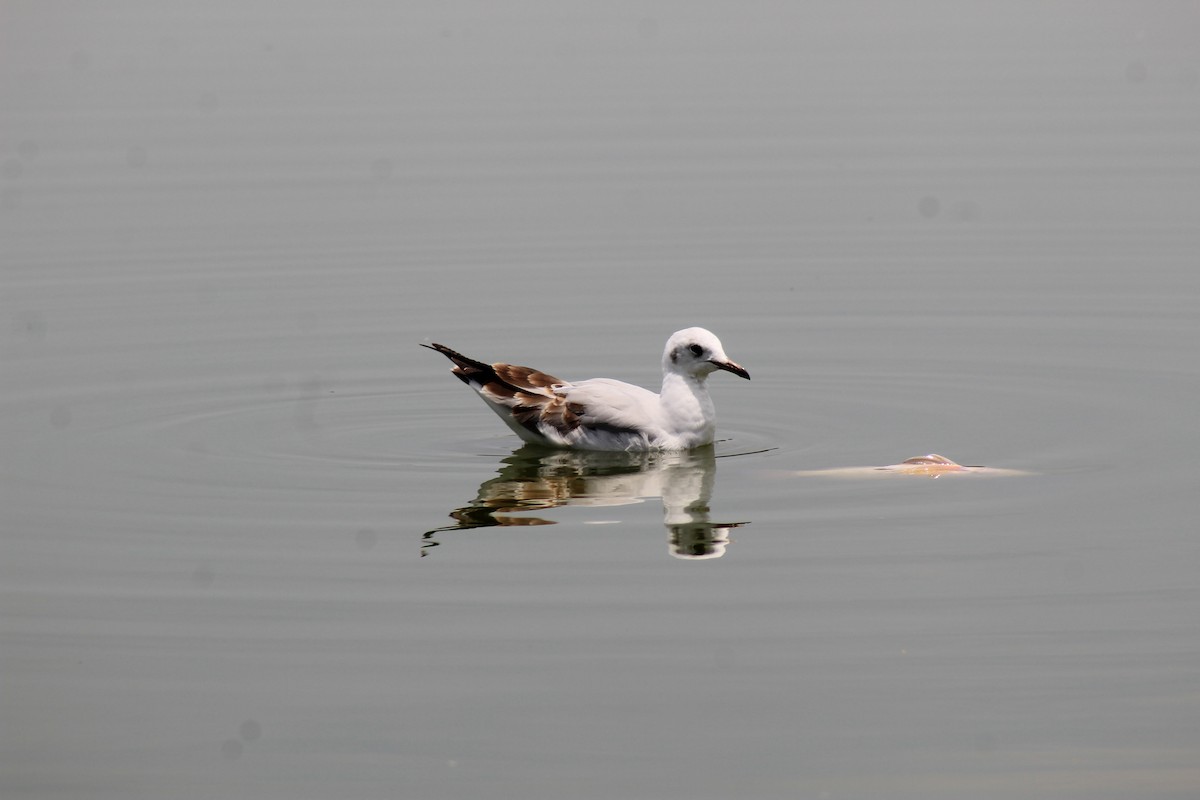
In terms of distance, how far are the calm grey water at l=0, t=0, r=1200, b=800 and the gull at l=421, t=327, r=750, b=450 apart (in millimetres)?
224

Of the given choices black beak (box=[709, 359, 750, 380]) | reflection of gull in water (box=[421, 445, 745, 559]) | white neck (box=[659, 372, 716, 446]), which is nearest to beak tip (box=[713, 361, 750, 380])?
black beak (box=[709, 359, 750, 380])

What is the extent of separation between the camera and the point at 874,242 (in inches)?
802

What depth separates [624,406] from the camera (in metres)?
14.1

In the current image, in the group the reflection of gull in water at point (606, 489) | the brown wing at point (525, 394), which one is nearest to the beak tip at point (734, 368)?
the reflection of gull in water at point (606, 489)

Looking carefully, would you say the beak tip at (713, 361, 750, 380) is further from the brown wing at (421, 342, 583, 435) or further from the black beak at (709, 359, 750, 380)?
the brown wing at (421, 342, 583, 435)

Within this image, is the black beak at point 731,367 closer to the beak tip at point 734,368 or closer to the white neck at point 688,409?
the beak tip at point 734,368

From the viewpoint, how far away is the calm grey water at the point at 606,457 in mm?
9008

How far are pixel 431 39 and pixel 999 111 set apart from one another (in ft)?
40.1

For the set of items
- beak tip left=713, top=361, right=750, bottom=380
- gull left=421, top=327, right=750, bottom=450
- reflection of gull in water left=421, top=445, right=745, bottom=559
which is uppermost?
beak tip left=713, top=361, right=750, bottom=380

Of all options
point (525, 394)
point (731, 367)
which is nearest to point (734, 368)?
point (731, 367)

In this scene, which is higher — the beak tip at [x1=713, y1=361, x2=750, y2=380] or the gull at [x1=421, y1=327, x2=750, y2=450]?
the beak tip at [x1=713, y1=361, x2=750, y2=380]

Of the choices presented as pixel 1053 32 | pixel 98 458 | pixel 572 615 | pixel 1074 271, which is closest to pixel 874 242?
pixel 1074 271

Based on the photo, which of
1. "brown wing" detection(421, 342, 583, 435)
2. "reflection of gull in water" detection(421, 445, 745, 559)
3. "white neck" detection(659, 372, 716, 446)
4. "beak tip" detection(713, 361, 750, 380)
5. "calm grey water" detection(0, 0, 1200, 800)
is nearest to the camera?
"calm grey water" detection(0, 0, 1200, 800)

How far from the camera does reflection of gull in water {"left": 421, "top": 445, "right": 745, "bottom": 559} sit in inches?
472
